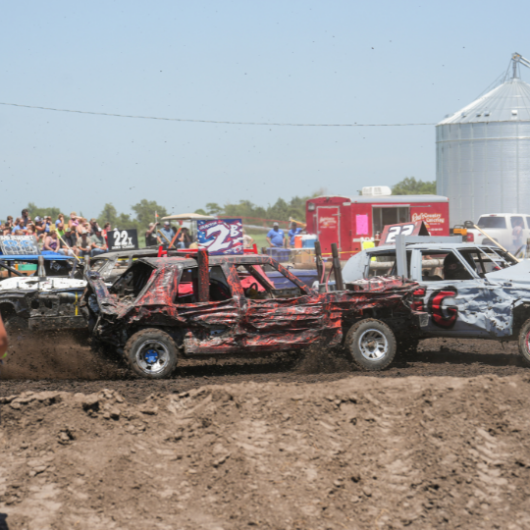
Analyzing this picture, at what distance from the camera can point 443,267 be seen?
33.8ft

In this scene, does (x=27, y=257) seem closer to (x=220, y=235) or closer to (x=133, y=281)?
(x=133, y=281)

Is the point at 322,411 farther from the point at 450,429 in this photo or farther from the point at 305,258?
the point at 305,258

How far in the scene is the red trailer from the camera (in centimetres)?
2625

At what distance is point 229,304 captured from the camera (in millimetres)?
8836

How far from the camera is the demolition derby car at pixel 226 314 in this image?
852cm

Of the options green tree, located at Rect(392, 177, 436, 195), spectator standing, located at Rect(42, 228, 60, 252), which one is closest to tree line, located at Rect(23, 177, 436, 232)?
green tree, located at Rect(392, 177, 436, 195)

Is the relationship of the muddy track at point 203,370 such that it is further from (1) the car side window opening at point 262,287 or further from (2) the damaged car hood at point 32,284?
(2) the damaged car hood at point 32,284

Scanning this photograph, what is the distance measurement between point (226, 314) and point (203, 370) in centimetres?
122

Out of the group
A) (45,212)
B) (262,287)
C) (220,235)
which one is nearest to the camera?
(262,287)

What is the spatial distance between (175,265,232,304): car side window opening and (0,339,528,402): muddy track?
3.35ft

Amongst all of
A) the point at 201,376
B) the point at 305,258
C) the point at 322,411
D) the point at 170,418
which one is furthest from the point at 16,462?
the point at 305,258

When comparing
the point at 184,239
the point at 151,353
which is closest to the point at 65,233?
the point at 184,239

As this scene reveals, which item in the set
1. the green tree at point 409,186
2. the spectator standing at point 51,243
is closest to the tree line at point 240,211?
the green tree at point 409,186

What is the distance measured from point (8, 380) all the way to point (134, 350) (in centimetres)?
174
